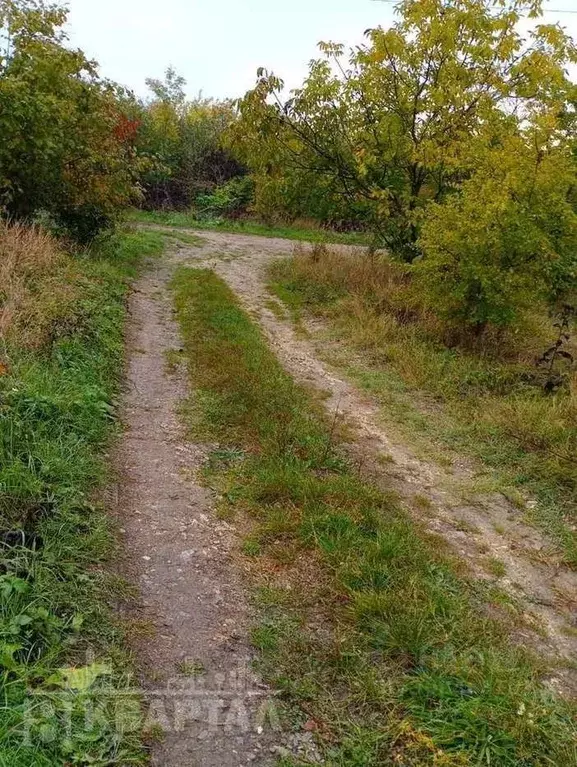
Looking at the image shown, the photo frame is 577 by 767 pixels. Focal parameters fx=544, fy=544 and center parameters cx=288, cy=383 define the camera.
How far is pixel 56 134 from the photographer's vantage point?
884 cm

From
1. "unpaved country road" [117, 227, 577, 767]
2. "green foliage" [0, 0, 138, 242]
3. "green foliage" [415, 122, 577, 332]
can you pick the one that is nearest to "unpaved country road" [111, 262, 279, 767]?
"unpaved country road" [117, 227, 577, 767]

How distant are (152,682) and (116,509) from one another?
137cm

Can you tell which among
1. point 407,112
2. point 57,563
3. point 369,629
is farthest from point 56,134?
point 369,629

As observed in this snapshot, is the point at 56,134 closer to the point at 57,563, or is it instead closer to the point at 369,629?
the point at 57,563

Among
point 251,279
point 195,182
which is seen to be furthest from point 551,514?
point 195,182

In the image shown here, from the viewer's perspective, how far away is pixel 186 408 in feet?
17.3

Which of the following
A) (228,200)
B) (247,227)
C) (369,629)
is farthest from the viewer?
(228,200)

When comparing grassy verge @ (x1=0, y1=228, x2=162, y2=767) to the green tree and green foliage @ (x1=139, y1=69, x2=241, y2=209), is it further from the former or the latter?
green foliage @ (x1=139, y1=69, x2=241, y2=209)

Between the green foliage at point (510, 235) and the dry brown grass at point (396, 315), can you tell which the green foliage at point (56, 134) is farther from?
the green foliage at point (510, 235)

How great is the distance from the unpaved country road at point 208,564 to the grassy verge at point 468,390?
1.06 feet

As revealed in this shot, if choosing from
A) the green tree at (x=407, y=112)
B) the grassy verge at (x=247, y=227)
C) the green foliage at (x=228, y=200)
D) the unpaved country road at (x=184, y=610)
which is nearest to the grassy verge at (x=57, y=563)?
the unpaved country road at (x=184, y=610)

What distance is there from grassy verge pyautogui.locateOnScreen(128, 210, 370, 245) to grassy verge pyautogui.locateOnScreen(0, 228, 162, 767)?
14.3 m

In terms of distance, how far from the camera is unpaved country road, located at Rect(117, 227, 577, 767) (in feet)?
7.52

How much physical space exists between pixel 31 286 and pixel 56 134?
3748 mm
